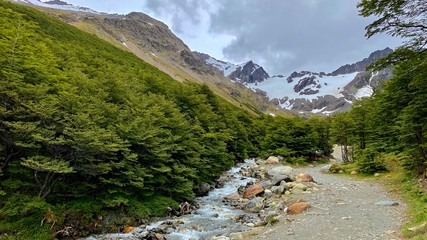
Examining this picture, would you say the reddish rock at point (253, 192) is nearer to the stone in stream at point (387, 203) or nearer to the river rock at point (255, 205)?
the river rock at point (255, 205)

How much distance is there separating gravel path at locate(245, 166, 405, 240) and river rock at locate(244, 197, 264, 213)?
11.2ft

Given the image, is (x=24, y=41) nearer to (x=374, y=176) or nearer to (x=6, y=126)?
(x=6, y=126)

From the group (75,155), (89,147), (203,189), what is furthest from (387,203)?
(75,155)

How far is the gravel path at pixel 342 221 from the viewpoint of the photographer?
11.2 m

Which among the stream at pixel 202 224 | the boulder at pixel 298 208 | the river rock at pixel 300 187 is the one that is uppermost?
the river rock at pixel 300 187

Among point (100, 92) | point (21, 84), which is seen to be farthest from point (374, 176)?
point (21, 84)

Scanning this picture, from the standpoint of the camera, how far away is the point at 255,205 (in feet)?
68.9

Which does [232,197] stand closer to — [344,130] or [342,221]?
[342,221]

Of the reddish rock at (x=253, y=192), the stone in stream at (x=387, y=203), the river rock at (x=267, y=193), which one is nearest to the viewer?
the stone in stream at (x=387, y=203)

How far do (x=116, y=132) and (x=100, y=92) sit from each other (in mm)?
3999

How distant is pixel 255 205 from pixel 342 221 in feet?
28.5

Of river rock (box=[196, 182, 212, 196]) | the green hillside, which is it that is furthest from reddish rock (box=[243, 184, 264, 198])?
the green hillside

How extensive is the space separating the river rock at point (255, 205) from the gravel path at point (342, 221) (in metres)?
3.42

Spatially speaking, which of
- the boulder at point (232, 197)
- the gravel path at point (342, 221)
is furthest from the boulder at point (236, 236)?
the boulder at point (232, 197)
